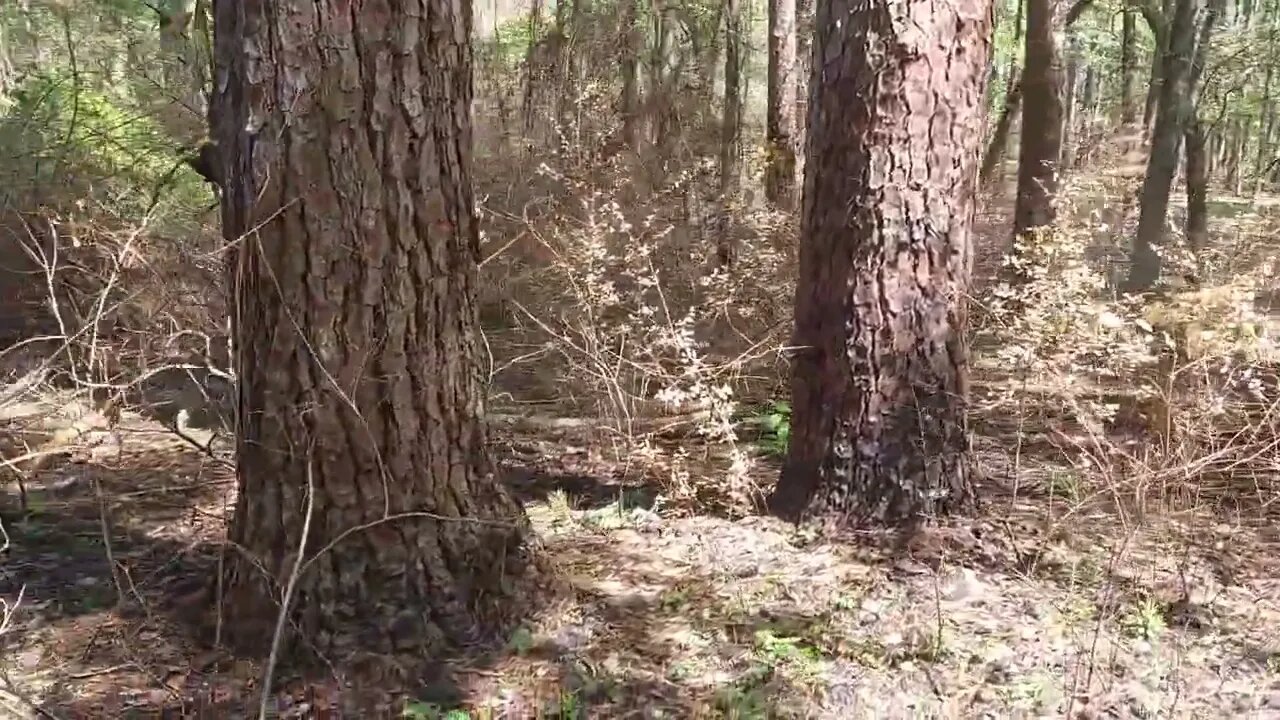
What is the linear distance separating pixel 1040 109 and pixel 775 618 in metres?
5.64

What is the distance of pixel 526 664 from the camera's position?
310 cm

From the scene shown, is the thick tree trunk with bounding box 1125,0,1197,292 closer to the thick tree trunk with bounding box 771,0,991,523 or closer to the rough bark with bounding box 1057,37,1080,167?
the rough bark with bounding box 1057,37,1080,167

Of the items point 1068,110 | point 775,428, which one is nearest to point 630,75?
point 775,428

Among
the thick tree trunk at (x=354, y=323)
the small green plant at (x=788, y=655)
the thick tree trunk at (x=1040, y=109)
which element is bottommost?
the small green plant at (x=788, y=655)

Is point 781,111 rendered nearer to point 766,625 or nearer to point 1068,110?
point 766,625

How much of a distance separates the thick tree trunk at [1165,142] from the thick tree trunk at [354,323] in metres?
7.32

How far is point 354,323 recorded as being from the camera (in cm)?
296

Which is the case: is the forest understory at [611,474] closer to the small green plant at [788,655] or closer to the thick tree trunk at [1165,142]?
the small green plant at [788,655]

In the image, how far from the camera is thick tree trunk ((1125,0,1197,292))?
858cm

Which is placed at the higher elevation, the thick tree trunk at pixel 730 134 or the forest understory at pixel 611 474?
the thick tree trunk at pixel 730 134

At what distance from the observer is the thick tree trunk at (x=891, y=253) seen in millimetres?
3545

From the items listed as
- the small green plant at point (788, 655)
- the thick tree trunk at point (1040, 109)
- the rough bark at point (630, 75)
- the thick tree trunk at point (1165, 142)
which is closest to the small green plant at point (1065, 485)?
the small green plant at point (788, 655)

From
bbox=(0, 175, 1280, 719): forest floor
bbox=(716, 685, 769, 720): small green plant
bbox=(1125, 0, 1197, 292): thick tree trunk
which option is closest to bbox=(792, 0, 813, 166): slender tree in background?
bbox=(1125, 0, 1197, 292): thick tree trunk

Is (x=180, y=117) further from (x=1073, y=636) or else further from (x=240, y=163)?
(x=1073, y=636)
